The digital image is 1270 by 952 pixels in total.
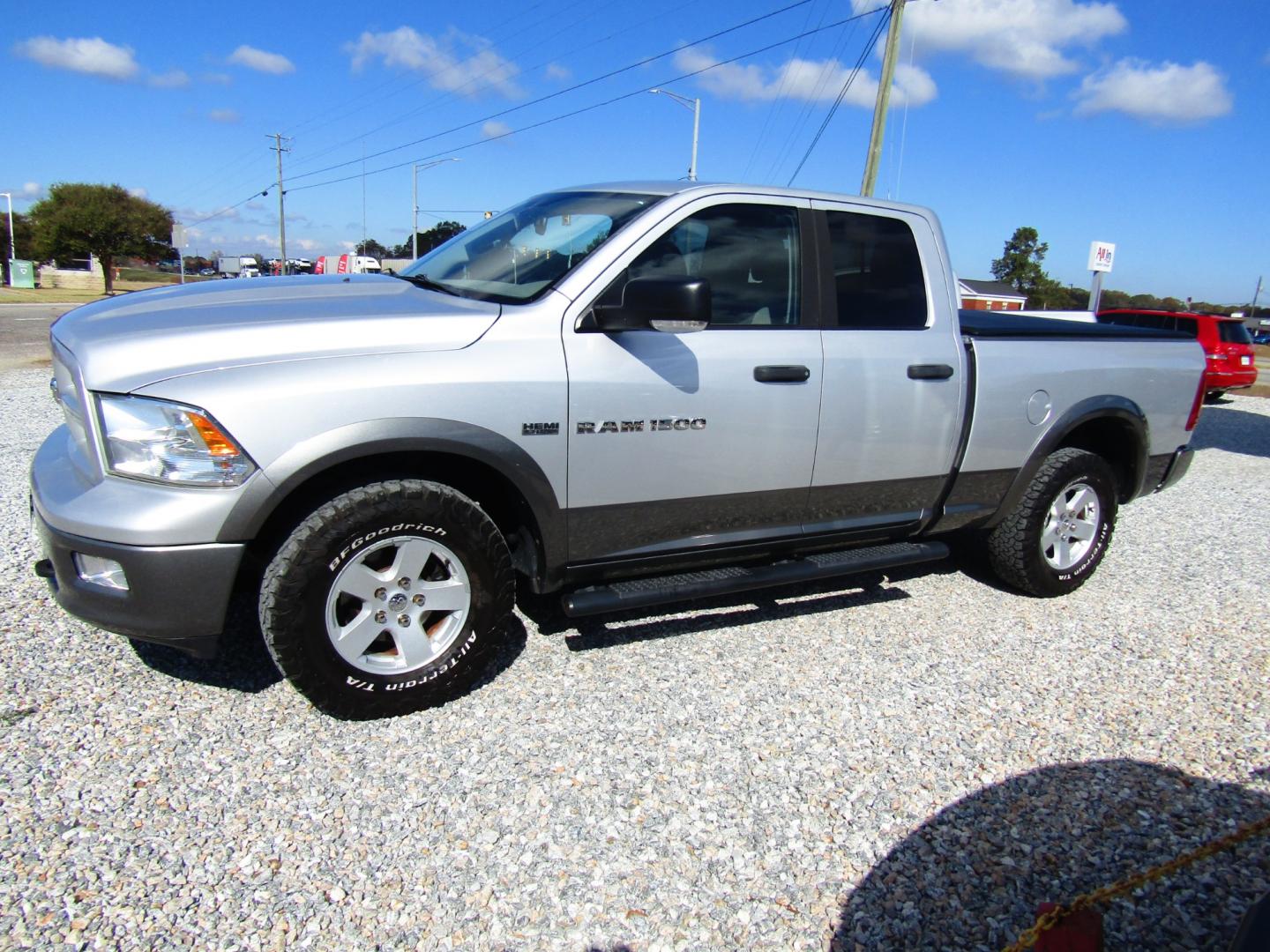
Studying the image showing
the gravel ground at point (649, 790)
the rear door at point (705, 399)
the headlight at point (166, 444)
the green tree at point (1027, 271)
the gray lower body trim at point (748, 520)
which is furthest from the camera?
the green tree at point (1027, 271)

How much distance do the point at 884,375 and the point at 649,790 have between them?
208cm

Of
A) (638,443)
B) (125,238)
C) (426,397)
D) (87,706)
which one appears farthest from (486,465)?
(125,238)

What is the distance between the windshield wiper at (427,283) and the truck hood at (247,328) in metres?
0.13

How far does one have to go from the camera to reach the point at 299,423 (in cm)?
270

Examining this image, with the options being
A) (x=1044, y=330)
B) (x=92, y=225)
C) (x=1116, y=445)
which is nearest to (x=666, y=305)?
(x=1044, y=330)

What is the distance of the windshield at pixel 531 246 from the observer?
11.0 ft

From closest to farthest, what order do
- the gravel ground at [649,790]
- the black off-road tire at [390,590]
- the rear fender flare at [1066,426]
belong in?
the gravel ground at [649,790] → the black off-road tire at [390,590] → the rear fender flare at [1066,426]

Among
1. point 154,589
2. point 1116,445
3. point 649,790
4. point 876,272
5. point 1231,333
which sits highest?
point 876,272

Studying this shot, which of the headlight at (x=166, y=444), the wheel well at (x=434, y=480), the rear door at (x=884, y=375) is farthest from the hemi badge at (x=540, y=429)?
the rear door at (x=884, y=375)

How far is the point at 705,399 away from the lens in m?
3.35

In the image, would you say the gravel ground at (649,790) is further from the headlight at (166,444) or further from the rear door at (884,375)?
the headlight at (166,444)

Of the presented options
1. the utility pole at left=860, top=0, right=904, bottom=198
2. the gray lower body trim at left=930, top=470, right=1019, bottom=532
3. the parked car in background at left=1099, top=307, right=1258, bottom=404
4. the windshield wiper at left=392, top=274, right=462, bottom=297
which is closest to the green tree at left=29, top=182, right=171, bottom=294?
the utility pole at left=860, top=0, right=904, bottom=198

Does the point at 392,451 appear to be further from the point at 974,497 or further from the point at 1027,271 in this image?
the point at 1027,271

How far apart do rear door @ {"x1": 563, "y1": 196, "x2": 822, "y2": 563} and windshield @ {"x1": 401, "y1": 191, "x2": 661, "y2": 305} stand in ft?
0.70
